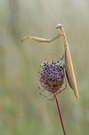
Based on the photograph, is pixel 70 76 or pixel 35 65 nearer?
pixel 70 76

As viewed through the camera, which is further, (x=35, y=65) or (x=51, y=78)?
(x=35, y=65)

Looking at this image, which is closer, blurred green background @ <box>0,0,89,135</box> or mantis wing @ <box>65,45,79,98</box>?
mantis wing @ <box>65,45,79,98</box>

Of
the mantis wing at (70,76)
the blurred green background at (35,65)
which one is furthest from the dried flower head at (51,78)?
the blurred green background at (35,65)

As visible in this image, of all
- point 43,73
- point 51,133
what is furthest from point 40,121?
point 43,73

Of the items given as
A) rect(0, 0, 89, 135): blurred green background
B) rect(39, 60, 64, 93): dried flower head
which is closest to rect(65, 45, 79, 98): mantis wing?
rect(39, 60, 64, 93): dried flower head

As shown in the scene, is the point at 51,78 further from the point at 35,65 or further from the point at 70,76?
the point at 35,65

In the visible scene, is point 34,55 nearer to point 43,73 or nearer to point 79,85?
point 79,85

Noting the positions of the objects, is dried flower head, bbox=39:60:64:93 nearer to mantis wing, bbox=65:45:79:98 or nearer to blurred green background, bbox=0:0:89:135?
mantis wing, bbox=65:45:79:98

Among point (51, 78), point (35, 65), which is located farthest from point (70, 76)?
point (35, 65)
